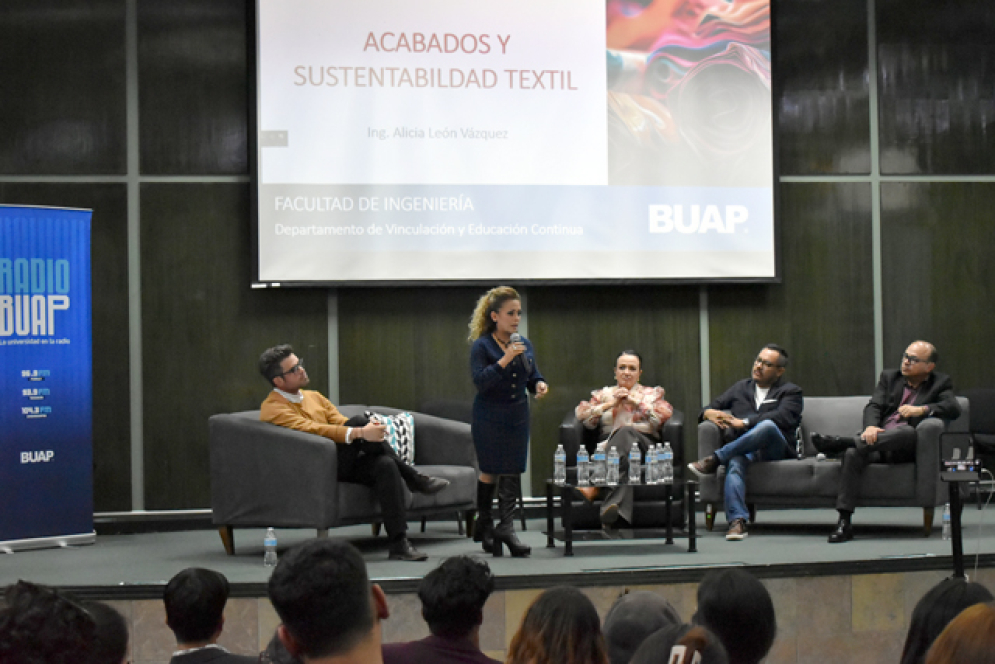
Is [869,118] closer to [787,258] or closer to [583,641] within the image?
[787,258]

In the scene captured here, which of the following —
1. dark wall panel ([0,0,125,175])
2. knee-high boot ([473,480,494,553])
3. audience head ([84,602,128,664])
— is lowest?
knee-high boot ([473,480,494,553])

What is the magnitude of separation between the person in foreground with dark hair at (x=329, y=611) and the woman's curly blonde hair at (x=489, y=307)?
3.36 meters

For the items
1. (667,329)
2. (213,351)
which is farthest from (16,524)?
(667,329)

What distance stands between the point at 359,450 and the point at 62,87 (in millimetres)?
2760

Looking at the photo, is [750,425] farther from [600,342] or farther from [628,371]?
[600,342]

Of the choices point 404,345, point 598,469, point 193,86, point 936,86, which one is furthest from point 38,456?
point 936,86

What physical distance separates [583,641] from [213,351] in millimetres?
4536

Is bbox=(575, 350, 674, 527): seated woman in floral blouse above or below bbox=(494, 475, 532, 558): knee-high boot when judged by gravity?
above

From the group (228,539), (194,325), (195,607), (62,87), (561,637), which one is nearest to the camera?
(561,637)

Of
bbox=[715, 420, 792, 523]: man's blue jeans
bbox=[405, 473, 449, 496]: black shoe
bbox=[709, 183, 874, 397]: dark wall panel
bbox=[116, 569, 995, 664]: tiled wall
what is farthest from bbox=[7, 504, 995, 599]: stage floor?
bbox=[709, 183, 874, 397]: dark wall panel

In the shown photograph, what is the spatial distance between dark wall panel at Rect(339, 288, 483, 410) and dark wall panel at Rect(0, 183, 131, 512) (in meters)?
1.21

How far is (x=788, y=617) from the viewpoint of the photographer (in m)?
4.30

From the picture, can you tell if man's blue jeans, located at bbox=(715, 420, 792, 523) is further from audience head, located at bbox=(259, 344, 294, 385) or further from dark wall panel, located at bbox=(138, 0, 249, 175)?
dark wall panel, located at bbox=(138, 0, 249, 175)

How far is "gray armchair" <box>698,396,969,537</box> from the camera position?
16.8ft
